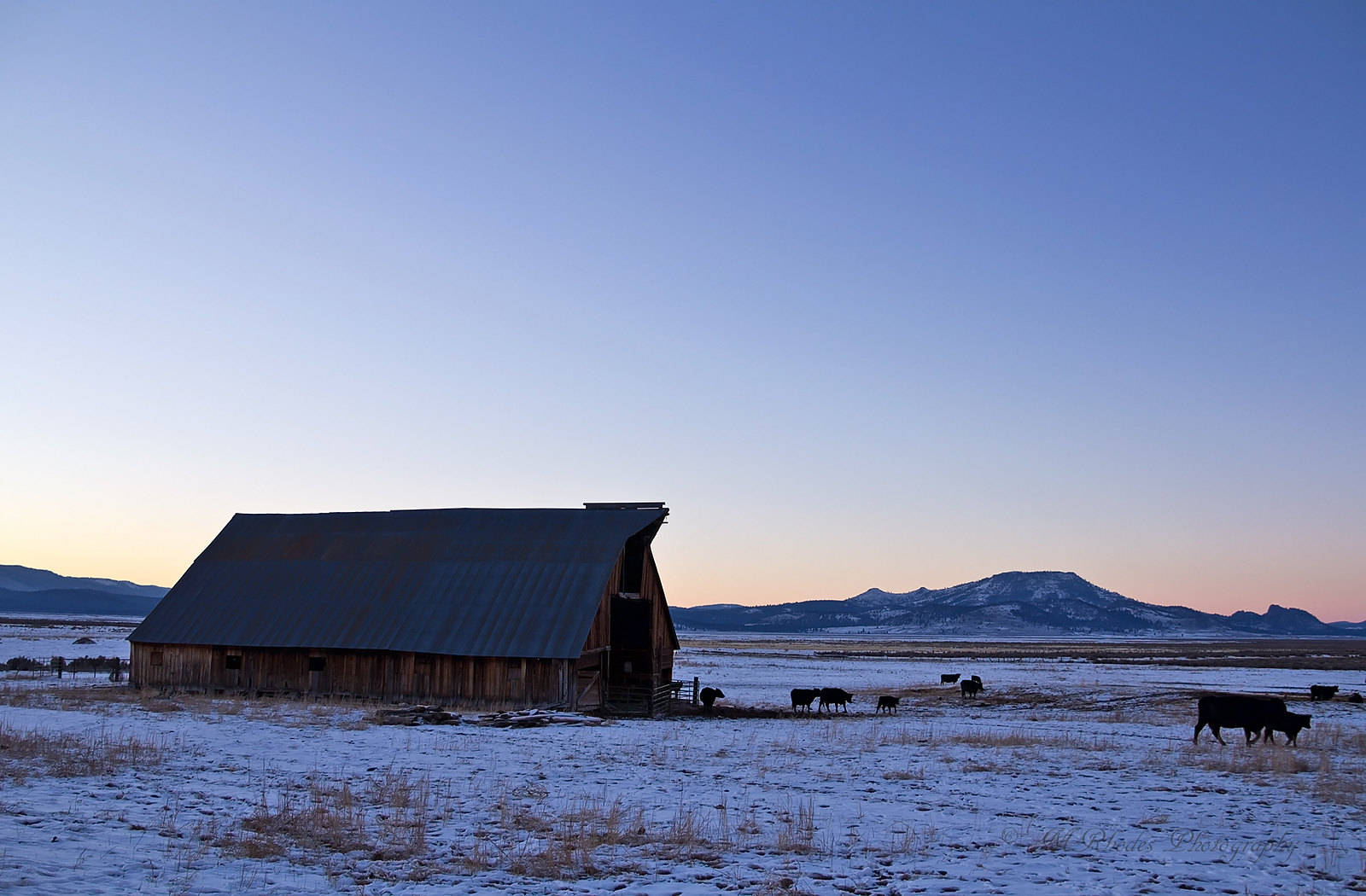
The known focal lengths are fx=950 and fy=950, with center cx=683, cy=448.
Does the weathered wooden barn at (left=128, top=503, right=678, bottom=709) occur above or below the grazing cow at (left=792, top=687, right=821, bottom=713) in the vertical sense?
above

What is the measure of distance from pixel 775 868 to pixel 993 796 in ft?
21.6

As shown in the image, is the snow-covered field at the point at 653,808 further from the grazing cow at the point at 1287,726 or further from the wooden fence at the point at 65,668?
the wooden fence at the point at 65,668

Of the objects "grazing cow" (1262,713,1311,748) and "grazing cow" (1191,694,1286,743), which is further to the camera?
"grazing cow" (1191,694,1286,743)

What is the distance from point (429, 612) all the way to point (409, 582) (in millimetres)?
2257

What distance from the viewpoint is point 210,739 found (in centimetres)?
2050

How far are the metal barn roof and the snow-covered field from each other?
6.71m

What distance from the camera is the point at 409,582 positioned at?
36344mm

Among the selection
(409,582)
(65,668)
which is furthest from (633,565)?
(65,668)

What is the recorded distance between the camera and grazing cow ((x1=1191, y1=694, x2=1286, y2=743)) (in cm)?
2414

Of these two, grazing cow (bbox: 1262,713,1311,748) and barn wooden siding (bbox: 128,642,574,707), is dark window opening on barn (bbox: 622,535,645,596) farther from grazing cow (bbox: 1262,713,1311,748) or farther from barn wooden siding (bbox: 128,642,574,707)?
grazing cow (bbox: 1262,713,1311,748)

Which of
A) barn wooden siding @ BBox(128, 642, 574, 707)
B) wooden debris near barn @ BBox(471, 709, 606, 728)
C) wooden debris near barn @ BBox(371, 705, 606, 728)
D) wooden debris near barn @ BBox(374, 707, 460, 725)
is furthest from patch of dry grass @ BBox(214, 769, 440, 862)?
barn wooden siding @ BBox(128, 642, 574, 707)

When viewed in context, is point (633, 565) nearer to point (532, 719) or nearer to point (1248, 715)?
point (532, 719)

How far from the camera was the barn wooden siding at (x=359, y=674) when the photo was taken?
31914 mm

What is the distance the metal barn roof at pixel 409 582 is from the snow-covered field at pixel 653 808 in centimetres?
671
